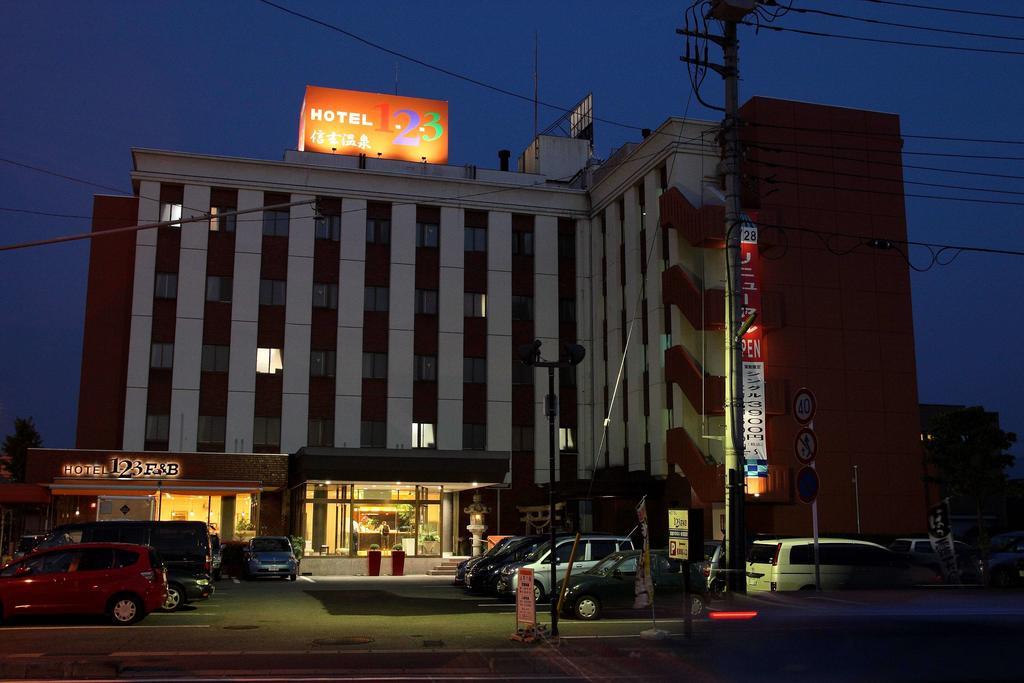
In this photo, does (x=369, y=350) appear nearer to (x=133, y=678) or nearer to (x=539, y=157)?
(x=539, y=157)

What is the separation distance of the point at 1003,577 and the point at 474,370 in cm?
2834

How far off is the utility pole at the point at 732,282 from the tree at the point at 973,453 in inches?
813

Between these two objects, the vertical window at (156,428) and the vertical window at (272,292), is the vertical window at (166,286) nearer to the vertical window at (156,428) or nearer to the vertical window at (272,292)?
the vertical window at (272,292)

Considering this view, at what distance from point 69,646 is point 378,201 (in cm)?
3686

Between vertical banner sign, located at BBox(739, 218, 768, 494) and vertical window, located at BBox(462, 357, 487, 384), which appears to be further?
vertical window, located at BBox(462, 357, 487, 384)

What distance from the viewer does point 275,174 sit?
4953 centimetres

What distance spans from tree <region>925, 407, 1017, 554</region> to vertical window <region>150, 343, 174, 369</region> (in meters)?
34.2

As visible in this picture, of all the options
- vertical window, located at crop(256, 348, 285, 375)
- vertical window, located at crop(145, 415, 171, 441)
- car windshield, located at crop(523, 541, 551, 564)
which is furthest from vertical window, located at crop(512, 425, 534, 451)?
car windshield, located at crop(523, 541, 551, 564)

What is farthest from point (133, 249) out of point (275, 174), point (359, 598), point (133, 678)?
point (133, 678)

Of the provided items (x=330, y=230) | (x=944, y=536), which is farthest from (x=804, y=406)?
(x=330, y=230)

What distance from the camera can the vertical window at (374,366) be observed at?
49.8m

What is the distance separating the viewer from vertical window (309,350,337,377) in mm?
49125

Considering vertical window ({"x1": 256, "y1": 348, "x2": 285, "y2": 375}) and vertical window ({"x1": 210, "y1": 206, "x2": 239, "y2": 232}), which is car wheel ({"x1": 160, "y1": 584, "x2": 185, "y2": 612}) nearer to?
vertical window ({"x1": 256, "y1": 348, "x2": 285, "y2": 375})

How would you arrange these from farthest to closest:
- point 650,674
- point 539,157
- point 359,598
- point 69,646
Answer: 1. point 539,157
2. point 359,598
3. point 69,646
4. point 650,674
